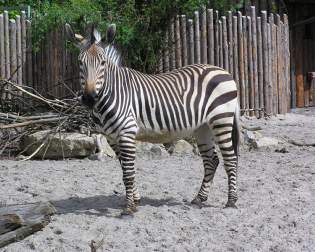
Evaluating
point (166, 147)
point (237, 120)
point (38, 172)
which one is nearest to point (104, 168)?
point (38, 172)

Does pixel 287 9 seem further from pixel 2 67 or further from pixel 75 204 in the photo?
pixel 75 204

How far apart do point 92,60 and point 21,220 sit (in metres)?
1.68

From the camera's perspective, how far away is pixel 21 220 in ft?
16.5

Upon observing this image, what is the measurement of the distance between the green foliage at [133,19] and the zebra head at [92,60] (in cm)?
473

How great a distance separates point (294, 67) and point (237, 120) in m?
10.4

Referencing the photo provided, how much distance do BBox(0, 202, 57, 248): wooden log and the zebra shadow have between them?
78 cm

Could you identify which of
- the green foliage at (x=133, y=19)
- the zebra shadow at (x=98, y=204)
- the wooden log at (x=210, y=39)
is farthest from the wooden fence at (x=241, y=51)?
the zebra shadow at (x=98, y=204)

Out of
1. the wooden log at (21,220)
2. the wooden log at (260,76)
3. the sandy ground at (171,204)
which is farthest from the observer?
the wooden log at (260,76)

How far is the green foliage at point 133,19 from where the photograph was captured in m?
11.0

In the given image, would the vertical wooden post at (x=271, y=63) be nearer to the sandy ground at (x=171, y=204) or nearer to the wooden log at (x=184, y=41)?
the wooden log at (x=184, y=41)

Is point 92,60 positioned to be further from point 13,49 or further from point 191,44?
point 191,44

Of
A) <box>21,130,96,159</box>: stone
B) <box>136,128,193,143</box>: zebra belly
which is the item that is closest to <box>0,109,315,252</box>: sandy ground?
<box>21,130,96,159</box>: stone

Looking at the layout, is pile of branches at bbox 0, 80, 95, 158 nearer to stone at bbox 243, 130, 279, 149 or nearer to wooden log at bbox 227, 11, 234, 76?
stone at bbox 243, 130, 279, 149

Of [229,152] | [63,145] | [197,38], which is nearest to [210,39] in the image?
[197,38]
